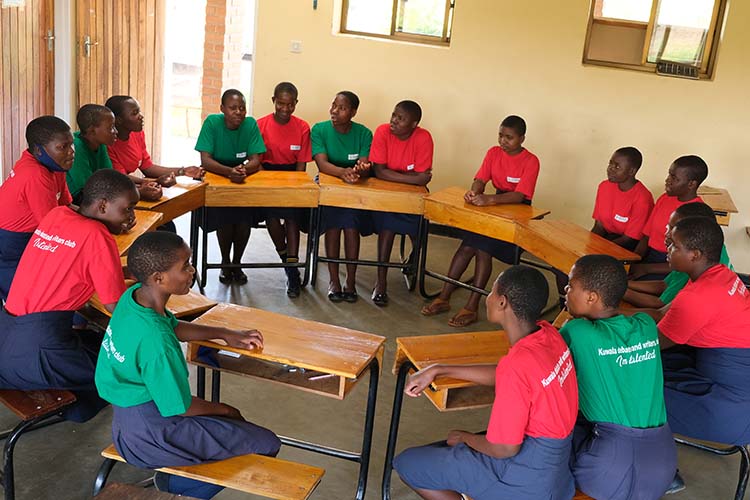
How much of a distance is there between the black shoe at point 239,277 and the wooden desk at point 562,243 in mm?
1930

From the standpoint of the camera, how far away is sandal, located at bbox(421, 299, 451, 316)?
18.2ft

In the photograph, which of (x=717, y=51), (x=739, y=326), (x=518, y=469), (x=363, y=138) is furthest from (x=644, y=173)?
(x=518, y=469)

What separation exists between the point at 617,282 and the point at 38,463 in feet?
7.82

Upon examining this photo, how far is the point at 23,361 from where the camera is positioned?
3.10 metres

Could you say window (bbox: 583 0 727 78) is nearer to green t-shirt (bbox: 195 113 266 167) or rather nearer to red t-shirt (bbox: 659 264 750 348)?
green t-shirt (bbox: 195 113 266 167)

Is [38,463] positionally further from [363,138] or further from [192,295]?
[363,138]

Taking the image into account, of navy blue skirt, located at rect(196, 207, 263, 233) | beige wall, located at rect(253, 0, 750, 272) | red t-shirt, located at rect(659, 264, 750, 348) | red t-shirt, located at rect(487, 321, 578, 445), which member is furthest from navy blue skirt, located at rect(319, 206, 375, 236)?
red t-shirt, located at rect(487, 321, 578, 445)

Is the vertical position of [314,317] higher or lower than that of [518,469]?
lower

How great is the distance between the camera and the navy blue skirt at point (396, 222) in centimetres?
572

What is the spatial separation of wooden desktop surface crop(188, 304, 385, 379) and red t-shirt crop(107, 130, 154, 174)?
2032mm

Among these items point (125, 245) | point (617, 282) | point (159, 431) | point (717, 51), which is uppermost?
point (717, 51)

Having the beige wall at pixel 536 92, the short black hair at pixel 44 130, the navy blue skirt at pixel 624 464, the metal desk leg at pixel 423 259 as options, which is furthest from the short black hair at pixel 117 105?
the navy blue skirt at pixel 624 464

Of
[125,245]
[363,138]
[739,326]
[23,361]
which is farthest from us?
[363,138]

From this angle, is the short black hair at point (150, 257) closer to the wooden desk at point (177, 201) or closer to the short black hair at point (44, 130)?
the short black hair at point (44, 130)
